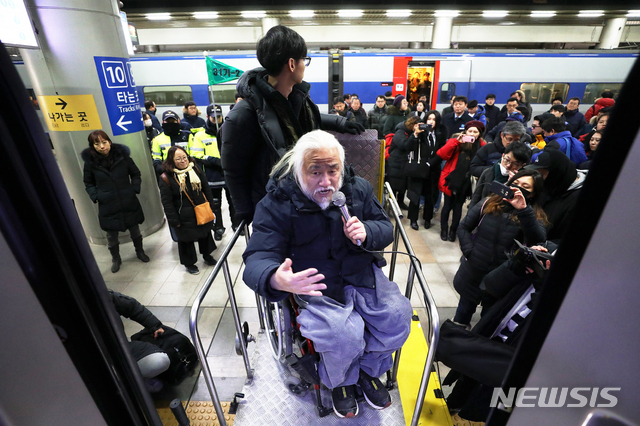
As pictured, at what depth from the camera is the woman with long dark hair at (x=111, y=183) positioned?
3.82m

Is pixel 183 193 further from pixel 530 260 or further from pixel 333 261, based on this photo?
pixel 530 260

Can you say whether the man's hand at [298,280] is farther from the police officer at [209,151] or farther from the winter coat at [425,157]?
the winter coat at [425,157]

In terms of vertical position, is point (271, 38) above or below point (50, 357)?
above

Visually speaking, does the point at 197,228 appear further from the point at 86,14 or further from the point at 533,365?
the point at 533,365

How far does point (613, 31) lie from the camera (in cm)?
1515

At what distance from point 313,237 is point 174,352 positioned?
1773mm

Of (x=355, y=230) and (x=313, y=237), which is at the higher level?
(x=355, y=230)

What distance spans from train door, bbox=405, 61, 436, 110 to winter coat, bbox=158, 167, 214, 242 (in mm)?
7156

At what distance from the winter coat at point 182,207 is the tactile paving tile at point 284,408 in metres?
2.23

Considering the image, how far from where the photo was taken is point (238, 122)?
6.86 ft

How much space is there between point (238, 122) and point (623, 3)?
Result: 18.6 meters

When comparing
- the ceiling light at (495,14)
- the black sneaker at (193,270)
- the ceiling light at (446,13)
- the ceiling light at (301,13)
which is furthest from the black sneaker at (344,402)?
the ceiling light at (495,14)

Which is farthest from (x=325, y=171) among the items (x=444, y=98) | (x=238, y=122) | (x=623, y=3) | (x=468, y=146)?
(x=623, y=3)

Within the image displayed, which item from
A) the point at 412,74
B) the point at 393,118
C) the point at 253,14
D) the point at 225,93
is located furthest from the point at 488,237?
the point at 253,14
